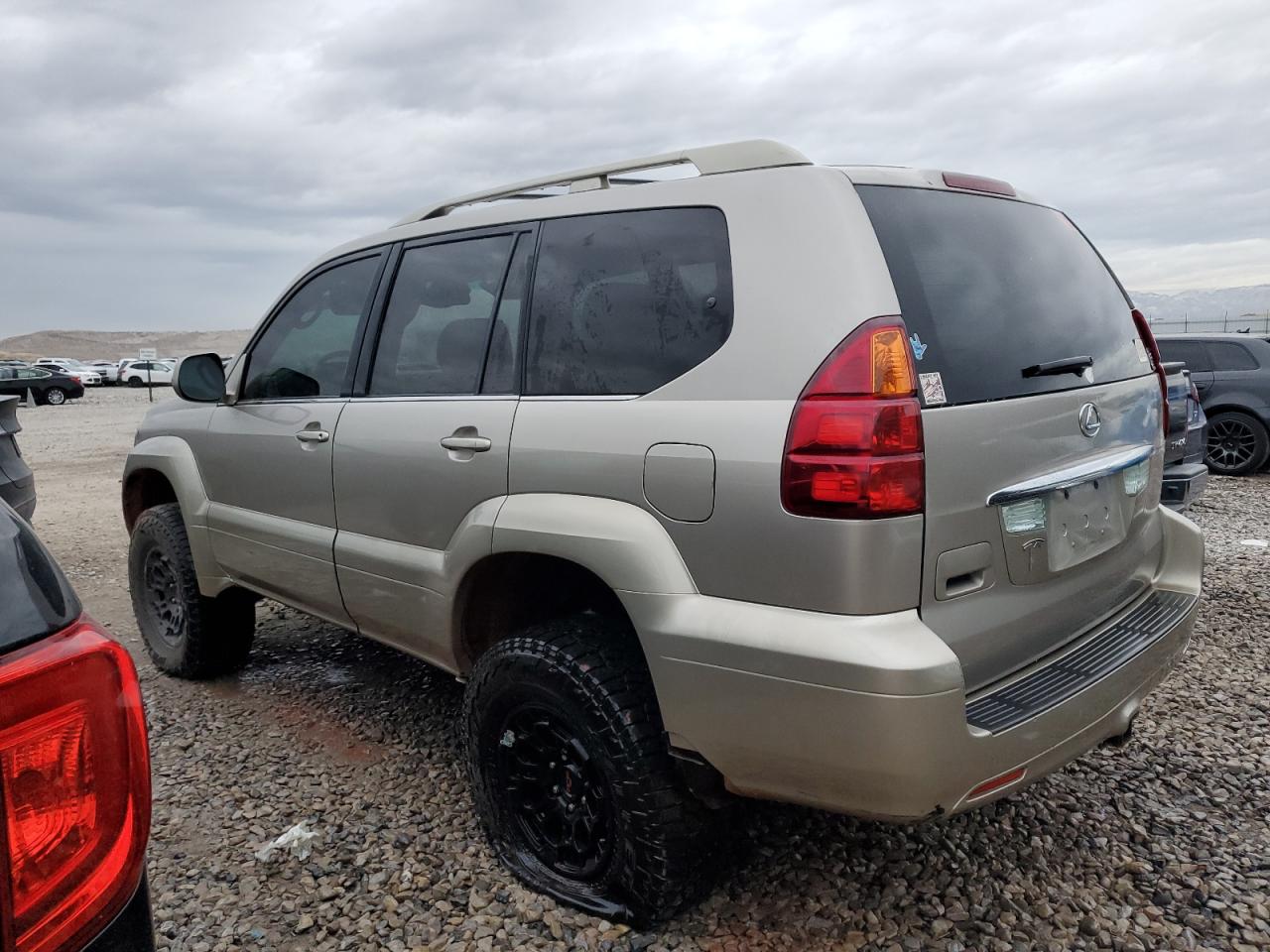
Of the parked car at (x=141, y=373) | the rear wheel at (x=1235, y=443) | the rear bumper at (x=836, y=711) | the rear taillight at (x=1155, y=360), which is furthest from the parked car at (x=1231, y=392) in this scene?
the parked car at (x=141, y=373)

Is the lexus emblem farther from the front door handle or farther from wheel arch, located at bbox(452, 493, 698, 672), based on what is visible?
the front door handle

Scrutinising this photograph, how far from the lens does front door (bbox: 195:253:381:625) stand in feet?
10.4

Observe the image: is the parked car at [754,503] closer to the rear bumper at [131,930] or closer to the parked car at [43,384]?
the rear bumper at [131,930]

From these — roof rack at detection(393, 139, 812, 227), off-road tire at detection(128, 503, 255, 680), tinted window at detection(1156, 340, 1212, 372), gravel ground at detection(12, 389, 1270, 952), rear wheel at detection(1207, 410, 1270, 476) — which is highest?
roof rack at detection(393, 139, 812, 227)

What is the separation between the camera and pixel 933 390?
6.27ft

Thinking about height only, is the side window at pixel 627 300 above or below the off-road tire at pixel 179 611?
above

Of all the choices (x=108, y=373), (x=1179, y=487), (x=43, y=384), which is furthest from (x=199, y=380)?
(x=108, y=373)

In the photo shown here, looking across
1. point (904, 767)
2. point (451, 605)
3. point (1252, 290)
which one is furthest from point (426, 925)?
point (1252, 290)

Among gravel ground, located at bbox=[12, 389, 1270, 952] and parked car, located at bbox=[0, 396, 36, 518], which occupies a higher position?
parked car, located at bbox=[0, 396, 36, 518]

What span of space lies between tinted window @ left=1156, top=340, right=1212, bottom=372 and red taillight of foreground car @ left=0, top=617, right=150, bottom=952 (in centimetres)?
1115

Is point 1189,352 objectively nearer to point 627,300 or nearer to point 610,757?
point 627,300

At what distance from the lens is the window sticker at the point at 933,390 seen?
189 cm

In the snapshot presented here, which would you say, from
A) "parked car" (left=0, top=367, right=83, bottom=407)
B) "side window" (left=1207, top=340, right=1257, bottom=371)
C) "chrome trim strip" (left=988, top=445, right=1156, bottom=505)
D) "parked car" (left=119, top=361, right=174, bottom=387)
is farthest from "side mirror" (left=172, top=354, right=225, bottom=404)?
"parked car" (left=119, top=361, right=174, bottom=387)

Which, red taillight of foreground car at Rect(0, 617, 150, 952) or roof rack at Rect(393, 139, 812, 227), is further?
roof rack at Rect(393, 139, 812, 227)
